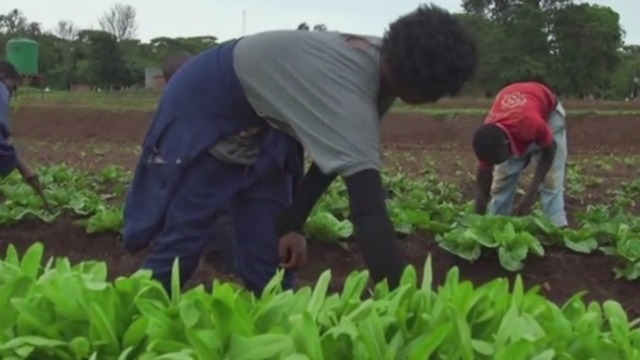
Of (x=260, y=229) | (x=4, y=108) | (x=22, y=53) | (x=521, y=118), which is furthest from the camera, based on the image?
(x=22, y=53)

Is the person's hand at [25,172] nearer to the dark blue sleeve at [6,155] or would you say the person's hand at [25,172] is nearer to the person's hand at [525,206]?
the dark blue sleeve at [6,155]

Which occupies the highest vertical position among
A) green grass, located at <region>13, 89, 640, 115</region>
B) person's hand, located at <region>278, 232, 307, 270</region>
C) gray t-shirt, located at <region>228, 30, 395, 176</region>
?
gray t-shirt, located at <region>228, 30, 395, 176</region>

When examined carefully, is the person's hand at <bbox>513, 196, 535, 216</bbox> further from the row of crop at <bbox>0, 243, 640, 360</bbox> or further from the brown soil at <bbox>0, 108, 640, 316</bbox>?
the row of crop at <bbox>0, 243, 640, 360</bbox>

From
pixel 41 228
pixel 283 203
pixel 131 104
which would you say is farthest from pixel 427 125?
pixel 283 203

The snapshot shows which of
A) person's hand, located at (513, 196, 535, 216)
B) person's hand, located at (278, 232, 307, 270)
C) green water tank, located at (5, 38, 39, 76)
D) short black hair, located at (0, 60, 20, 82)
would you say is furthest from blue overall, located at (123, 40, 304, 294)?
green water tank, located at (5, 38, 39, 76)

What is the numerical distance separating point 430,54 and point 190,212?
1.19m

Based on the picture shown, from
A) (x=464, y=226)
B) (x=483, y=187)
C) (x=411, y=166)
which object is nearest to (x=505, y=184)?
(x=483, y=187)

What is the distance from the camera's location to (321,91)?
3354mm

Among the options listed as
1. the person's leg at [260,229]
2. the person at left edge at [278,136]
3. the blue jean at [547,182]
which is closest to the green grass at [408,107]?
the blue jean at [547,182]

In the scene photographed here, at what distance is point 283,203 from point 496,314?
1.86 m

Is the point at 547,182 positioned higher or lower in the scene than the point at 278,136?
lower

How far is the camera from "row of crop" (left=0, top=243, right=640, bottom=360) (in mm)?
2252

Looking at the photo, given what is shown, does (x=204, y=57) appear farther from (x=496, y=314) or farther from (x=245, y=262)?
(x=496, y=314)

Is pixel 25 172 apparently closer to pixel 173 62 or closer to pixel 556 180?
pixel 173 62
